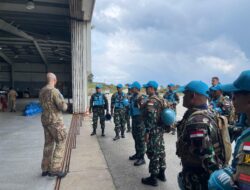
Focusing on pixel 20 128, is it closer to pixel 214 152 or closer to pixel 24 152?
pixel 24 152

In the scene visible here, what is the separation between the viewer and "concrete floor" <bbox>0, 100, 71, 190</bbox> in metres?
4.34

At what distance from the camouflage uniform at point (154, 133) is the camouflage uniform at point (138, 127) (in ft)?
3.09

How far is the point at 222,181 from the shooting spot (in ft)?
5.02

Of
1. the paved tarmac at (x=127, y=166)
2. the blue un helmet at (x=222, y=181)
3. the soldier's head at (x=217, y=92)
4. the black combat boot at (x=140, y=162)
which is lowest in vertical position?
the paved tarmac at (x=127, y=166)

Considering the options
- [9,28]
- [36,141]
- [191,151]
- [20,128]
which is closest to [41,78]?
[9,28]

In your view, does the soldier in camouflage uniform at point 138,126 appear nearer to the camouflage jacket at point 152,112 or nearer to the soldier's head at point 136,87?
the soldier's head at point 136,87

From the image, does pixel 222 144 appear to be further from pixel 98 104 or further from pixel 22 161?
pixel 98 104

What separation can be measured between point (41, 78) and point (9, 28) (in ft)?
69.9

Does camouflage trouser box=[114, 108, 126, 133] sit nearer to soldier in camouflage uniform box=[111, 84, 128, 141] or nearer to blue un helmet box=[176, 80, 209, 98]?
soldier in camouflage uniform box=[111, 84, 128, 141]

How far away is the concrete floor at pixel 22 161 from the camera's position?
14.2 feet

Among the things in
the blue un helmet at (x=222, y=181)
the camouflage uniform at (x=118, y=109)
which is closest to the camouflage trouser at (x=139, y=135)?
the camouflage uniform at (x=118, y=109)

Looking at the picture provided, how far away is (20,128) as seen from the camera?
10.1 meters

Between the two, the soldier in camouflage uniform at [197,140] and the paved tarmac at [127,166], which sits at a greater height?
the soldier in camouflage uniform at [197,140]

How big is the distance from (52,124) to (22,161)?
1772 millimetres
